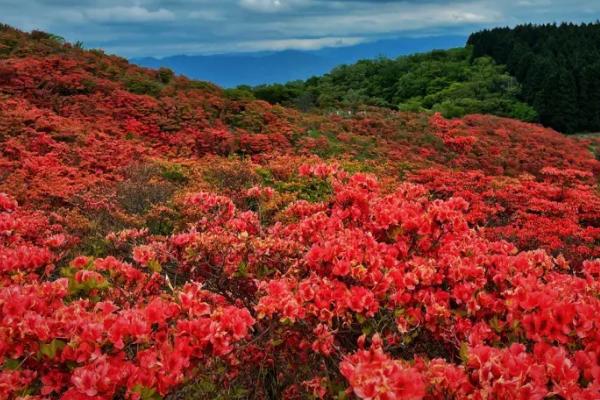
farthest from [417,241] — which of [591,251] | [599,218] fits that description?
[599,218]

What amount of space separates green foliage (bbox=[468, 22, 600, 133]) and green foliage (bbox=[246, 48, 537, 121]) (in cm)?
99

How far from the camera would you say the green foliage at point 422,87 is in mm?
37562

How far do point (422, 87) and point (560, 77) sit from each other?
1287cm

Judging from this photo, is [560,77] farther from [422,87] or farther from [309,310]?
[309,310]

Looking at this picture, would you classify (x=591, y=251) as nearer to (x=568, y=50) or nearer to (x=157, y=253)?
(x=157, y=253)

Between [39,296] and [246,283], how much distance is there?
1.28m

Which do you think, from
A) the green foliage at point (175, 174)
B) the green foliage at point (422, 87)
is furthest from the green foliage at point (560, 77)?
the green foliage at point (175, 174)

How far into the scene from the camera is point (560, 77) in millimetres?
38406

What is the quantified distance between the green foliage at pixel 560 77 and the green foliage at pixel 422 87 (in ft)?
3.24

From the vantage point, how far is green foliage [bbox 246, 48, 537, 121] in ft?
123

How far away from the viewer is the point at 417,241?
146 inches

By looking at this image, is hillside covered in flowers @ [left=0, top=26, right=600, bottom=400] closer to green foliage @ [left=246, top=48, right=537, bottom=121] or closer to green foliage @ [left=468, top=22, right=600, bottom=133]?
green foliage @ [left=246, top=48, right=537, bottom=121]

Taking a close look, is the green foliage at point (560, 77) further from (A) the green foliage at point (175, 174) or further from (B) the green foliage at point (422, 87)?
(A) the green foliage at point (175, 174)

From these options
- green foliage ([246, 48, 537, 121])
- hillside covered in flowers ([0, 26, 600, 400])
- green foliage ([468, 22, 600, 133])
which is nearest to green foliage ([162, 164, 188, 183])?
hillside covered in flowers ([0, 26, 600, 400])
